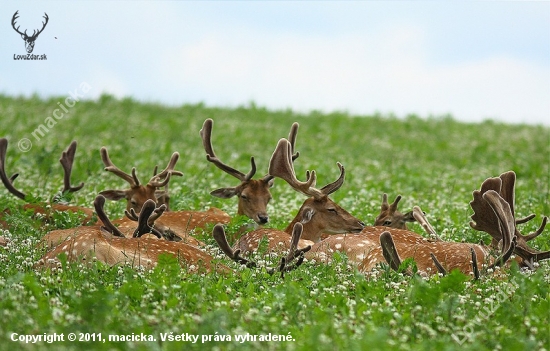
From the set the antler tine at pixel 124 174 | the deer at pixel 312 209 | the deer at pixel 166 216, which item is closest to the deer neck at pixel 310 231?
the deer at pixel 312 209

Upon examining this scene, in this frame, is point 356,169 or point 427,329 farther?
point 356,169

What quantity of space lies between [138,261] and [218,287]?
0.88 m

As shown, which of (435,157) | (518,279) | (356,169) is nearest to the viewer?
(518,279)

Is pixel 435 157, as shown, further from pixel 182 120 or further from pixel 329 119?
pixel 182 120

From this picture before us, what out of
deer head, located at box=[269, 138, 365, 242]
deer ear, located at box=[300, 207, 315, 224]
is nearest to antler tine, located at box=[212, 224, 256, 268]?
deer ear, located at box=[300, 207, 315, 224]

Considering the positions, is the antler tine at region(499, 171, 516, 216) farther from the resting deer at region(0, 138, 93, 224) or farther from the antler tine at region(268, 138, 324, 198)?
the resting deer at region(0, 138, 93, 224)

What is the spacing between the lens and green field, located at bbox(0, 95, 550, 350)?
480cm

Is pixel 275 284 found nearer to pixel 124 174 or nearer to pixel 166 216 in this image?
pixel 166 216

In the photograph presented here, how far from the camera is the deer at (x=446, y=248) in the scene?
265 inches

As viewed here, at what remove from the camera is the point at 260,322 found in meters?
5.03

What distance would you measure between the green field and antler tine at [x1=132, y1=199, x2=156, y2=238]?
28.2 inches

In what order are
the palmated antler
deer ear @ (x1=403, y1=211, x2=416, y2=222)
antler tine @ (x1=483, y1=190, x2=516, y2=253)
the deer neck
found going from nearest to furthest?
antler tine @ (x1=483, y1=190, x2=516, y2=253) < the palmated antler < the deer neck < deer ear @ (x1=403, y1=211, x2=416, y2=222)

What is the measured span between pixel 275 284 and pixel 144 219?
173cm

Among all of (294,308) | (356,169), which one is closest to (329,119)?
(356,169)
